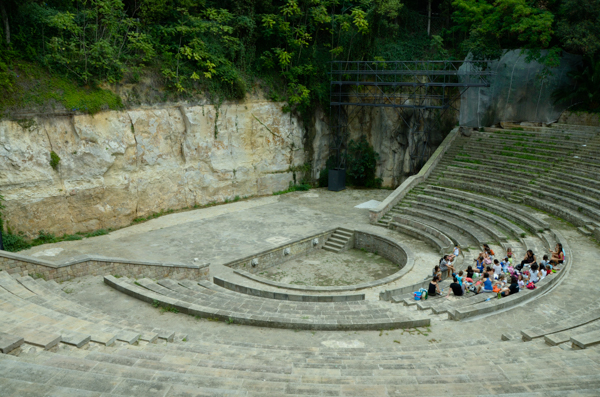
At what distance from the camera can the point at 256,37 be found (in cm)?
2312

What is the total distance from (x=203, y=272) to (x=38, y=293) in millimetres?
4427

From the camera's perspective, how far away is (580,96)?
71.5 ft

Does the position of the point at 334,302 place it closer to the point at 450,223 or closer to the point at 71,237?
the point at 450,223

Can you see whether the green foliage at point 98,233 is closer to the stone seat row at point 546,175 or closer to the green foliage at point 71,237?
the green foliage at point 71,237

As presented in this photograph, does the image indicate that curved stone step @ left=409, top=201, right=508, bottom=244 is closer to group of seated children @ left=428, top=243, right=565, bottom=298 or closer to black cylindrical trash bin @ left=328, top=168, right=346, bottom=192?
group of seated children @ left=428, top=243, right=565, bottom=298

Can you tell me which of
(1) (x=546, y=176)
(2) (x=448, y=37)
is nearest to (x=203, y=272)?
(1) (x=546, y=176)

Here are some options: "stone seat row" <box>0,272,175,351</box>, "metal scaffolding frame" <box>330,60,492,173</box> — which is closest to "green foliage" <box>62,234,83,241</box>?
"stone seat row" <box>0,272,175,351</box>

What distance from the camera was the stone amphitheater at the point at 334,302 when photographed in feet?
23.1

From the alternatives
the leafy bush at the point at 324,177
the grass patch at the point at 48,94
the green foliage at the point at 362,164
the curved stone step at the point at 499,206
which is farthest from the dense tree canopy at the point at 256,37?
the curved stone step at the point at 499,206

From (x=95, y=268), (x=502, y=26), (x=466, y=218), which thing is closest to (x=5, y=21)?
(x=95, y=268)

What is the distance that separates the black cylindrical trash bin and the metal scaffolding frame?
32.1 inches

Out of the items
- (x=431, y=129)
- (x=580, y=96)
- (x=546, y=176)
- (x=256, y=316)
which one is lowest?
(x=256, y=316)

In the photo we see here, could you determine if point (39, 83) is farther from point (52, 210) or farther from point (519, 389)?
point (519, 389)

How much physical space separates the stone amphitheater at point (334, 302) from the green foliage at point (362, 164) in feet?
13.5
